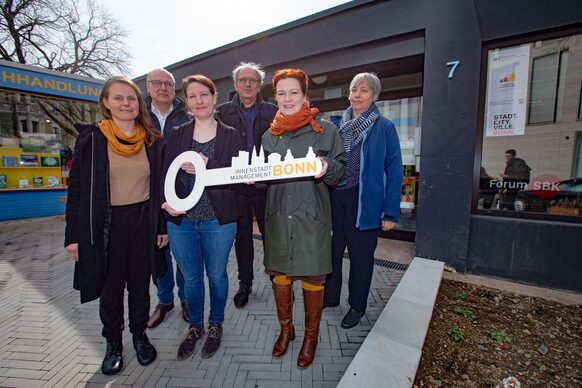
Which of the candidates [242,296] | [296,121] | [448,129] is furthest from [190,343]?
[448,129]

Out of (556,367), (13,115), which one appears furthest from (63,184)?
(556,367)

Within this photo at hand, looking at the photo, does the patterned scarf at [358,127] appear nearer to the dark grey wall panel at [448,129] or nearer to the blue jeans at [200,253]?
the blue jeans at [200,253]

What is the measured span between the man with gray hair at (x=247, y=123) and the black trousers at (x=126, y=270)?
0.93 metres

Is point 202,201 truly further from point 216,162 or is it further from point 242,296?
point 242,296

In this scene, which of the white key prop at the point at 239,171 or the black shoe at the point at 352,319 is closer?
the white key prop at the point at 239,171

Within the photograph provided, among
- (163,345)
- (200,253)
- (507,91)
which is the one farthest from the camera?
(507,91)

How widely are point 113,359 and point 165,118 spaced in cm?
225

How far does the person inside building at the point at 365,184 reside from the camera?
250cm

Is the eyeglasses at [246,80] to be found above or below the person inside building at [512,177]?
above

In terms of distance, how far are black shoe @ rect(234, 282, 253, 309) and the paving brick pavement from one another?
2.6 inches

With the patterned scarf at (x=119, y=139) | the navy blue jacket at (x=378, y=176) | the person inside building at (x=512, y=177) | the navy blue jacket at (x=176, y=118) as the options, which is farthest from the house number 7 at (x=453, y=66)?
the patterned scarf at (x=119, y=139)

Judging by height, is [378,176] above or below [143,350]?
above

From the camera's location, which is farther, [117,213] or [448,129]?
[448,129]

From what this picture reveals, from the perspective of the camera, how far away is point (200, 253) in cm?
232
